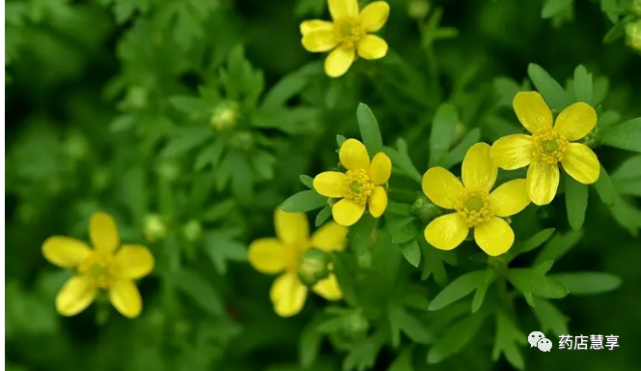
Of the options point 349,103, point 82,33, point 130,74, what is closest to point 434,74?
point 349,103

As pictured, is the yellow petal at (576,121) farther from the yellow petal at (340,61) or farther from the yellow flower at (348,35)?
the yellow petal at (340,61)

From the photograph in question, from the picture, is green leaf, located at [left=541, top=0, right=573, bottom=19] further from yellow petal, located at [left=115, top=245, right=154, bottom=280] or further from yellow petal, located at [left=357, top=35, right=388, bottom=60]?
yellow petal, located at [left=115, top=245, right=154, bottom=280]

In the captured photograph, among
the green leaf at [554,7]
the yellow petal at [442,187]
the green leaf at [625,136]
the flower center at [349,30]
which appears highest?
the green leaf at [554,7]

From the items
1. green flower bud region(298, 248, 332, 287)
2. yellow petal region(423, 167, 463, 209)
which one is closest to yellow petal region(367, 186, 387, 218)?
yellow petal region(423, 167, 463, 209)

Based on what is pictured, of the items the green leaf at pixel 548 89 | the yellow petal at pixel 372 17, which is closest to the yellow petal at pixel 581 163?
the green leaf at pixel 548 89

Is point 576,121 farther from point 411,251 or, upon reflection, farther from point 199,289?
point 199,289

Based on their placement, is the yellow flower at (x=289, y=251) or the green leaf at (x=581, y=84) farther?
the yellow flower at (x=289, y=251)

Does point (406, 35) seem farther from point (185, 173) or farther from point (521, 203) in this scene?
point (521, 203)
